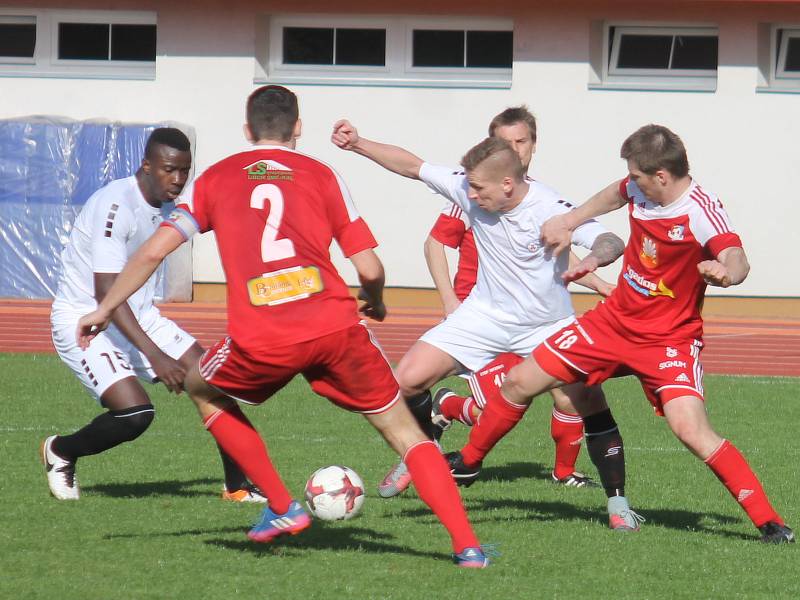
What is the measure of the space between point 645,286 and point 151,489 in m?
2.95

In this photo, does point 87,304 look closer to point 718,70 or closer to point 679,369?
point 679,369

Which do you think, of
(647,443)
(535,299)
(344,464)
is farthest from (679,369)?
(647,443)

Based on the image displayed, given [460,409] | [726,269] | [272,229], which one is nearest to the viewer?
[272,229]

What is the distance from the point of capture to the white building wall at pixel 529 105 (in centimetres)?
1920

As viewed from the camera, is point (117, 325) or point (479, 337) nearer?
point (117, 325)

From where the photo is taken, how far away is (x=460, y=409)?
848 centimetres

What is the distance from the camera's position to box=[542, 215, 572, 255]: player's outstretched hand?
682 cm

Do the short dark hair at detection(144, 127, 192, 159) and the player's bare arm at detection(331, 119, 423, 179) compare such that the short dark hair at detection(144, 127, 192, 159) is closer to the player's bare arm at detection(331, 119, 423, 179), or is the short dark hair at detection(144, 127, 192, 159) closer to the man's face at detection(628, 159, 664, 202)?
the player's bare arm at detection(331, 119, 423, 179)

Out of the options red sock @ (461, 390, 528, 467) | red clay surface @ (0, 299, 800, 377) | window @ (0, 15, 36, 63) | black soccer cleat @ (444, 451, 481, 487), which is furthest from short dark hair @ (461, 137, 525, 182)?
window @ (0, 15, 36, 63)

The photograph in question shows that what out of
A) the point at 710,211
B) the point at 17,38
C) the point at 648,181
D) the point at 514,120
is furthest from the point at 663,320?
the point at 17,38

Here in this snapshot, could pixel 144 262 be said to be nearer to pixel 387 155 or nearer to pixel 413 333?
pixel 387 155

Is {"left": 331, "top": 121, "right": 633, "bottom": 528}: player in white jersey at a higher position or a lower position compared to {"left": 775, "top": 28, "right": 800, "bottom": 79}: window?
lower

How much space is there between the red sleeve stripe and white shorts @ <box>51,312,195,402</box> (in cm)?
288

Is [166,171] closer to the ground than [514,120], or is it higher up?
closer to the ground
